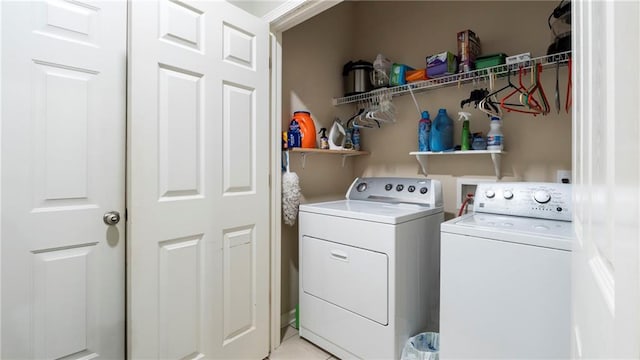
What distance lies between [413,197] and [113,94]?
1.82m

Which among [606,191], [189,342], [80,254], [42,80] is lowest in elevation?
[189,342]

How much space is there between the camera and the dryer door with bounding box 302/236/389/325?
64.0 inches

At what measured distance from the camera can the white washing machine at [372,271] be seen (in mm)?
1605

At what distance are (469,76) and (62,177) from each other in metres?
2.28

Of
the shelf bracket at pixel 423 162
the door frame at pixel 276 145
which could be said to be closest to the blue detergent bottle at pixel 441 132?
the shelf bracket at pixel 423 162

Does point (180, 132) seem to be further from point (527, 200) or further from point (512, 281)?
point (527, 200)

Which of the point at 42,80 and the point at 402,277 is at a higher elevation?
the point at 42,80

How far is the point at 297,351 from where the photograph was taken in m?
1.95

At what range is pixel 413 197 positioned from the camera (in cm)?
203

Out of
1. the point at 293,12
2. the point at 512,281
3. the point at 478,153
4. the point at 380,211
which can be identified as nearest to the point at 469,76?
the point at 478,153

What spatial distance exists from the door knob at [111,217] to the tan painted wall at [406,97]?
3.84ft

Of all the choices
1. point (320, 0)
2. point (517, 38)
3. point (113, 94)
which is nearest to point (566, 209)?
point (517, 38)

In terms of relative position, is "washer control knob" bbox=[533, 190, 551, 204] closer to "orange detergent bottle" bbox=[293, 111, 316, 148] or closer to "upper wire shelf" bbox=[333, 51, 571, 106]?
"upper wire shelf" bbox=[333, 51, 571, 106]

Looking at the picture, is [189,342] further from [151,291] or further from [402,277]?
[402,277]
